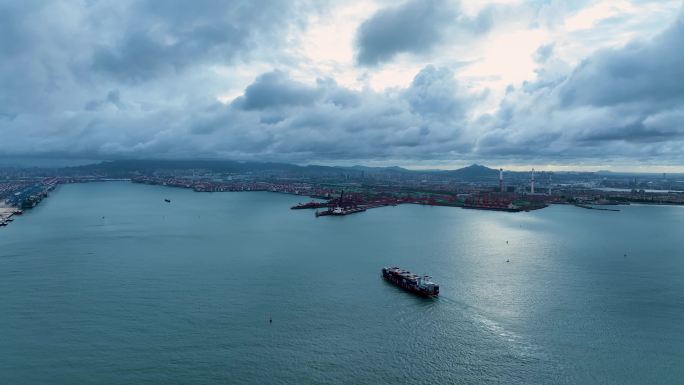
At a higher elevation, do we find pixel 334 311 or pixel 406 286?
pixel 406 286

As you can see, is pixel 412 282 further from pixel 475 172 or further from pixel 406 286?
pixel 475 172

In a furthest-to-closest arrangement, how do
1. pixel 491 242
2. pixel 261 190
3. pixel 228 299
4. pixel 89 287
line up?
pixel 261 190 → pixel 491 242 → pixel 89 287 → pixel 228 299

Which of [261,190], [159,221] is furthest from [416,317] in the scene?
[261,190]

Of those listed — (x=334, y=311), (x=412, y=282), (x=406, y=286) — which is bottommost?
(x=334, y=311)

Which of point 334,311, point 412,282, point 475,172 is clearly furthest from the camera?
point 475,172

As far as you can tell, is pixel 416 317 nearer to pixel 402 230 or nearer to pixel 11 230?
pixel 402 230

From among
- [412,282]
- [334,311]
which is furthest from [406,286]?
[334,311]
